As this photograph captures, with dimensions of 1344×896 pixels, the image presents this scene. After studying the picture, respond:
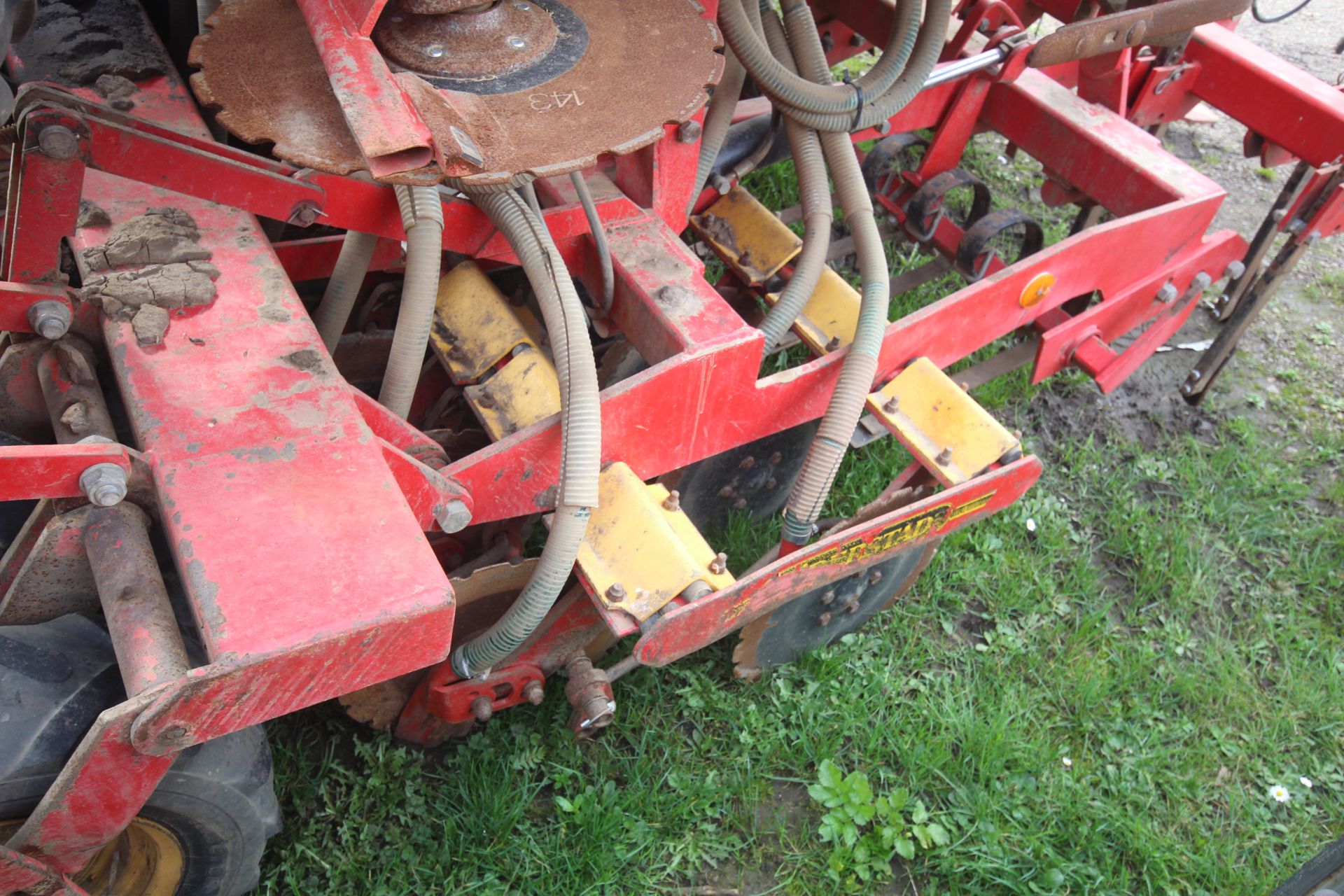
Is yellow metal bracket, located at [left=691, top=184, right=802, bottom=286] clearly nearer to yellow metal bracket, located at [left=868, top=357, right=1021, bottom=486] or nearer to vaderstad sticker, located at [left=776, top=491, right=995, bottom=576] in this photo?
yellow metal bracket, located at [left=868, top=357, right=1021, bottom=486]

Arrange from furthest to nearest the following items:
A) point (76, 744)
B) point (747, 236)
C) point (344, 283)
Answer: point (747, 236), point (344, 283), point (76, 744)

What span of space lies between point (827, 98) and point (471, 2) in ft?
4.03

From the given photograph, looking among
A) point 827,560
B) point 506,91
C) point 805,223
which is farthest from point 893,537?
point 506,91

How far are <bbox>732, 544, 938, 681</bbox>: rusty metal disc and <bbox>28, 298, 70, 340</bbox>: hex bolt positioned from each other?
162 cm

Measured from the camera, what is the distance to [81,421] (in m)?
1.78

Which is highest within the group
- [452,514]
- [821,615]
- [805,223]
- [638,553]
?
[805,223]

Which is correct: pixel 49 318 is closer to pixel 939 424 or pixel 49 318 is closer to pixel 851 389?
pixel 851 389

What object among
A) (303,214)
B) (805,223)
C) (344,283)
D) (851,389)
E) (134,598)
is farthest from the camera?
(805,223)

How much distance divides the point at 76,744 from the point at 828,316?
76.5 inches

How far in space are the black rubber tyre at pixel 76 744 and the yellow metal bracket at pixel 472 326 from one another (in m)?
0.89

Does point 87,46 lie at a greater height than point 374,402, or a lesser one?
greater

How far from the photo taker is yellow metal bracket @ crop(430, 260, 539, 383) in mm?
2348

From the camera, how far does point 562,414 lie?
6.64 ft

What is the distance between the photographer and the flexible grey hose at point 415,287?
1943 millimetres
